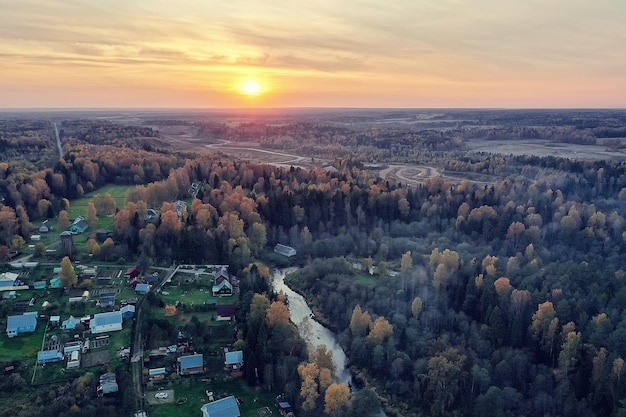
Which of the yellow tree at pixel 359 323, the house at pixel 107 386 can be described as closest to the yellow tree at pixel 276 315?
the yellow tree at pixel 359 323

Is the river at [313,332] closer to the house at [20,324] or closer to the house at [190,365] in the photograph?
the house at [190,365]

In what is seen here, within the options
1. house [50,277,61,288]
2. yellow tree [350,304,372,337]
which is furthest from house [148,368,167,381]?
house [50,277,61,288]

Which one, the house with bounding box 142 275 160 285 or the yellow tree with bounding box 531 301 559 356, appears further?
the house with bounding box 142 275 160 285

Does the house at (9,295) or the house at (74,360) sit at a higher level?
the house at (9,295)

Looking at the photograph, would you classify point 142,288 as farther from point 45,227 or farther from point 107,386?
point 45,227

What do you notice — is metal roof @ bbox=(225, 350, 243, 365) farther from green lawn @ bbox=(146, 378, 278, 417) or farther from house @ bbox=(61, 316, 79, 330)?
house @ bbox=(61, 316, 79, 330)

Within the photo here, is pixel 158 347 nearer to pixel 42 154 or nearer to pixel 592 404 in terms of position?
pixel 592 404

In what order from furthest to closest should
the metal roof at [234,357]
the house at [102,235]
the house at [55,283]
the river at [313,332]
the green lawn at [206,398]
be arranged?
the house at [102,235], the house at [55,283], the river at [313,332], the metal roof at [234,357], the green lawn at [206,398]
